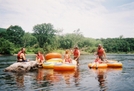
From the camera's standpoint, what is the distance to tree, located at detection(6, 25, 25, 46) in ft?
262

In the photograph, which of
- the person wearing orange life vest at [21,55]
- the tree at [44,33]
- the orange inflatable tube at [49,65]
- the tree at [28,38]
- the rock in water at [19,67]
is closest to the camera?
the rock in water at [19,67]

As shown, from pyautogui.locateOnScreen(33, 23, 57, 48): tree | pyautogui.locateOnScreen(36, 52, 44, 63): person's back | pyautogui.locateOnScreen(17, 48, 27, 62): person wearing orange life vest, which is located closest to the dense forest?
pyautogui.locateOnScreen(33, 23, 57, 48): tree

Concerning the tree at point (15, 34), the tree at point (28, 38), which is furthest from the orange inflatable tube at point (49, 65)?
the tree at point (15, 34)

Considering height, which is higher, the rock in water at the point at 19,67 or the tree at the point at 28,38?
the tree at the point at 28,38

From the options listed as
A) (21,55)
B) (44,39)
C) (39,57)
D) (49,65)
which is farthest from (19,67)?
(44,39)

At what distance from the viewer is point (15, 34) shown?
8069 cm

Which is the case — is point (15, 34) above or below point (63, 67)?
above

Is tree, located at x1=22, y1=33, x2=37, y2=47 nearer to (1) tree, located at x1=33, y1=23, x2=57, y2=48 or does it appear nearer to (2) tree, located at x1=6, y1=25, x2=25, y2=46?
(1) tree, located at x1=33, y1=23, x2=57, y2=48

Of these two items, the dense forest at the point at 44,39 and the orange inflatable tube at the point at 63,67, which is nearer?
the orange inflatable tube at the point at 63,67

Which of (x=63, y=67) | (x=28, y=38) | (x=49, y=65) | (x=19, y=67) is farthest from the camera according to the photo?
(x=28, y=38)

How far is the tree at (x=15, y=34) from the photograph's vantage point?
79988 millimetres

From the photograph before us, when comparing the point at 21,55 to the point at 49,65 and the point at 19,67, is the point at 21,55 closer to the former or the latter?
the point at 19,67

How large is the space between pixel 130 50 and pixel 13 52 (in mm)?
66891

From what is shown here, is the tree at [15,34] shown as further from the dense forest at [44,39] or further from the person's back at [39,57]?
the person's back at [39,57]
